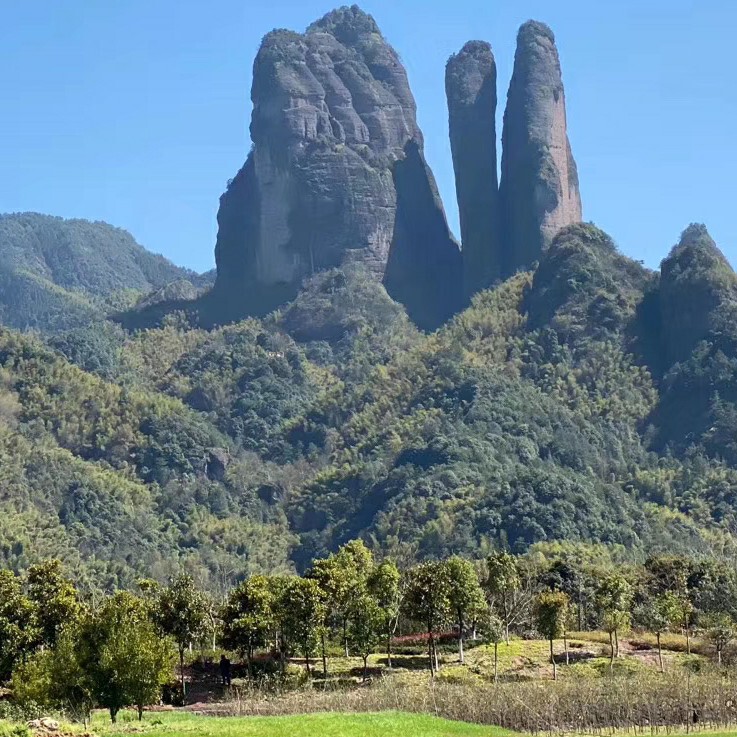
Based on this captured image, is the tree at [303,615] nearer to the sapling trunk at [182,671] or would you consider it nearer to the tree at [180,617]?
the tree at [180,617]

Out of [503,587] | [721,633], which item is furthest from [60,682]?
[721,633]

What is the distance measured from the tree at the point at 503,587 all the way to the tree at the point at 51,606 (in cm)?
2915

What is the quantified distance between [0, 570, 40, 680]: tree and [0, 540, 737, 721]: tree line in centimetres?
7

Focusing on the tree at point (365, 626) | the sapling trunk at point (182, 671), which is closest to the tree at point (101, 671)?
the sapling trunk at point (182, 671)

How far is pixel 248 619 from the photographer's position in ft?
284

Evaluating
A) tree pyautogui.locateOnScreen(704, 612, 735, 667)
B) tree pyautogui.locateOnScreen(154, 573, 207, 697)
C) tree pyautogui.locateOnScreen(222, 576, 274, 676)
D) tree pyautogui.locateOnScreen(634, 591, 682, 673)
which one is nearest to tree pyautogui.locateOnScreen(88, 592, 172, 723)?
tree pyautogui.locateOnScreen(222, 576, 274, 676)

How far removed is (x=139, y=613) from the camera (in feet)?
274

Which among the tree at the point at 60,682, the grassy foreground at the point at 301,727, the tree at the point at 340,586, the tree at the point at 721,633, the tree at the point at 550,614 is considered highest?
the tree at the point at 340,586

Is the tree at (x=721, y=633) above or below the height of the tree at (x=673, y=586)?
below

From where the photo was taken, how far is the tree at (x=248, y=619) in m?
87.1

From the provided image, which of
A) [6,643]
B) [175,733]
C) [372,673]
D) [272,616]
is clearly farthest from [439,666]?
[175,733]

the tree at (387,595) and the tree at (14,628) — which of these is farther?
the tree at (387,595)

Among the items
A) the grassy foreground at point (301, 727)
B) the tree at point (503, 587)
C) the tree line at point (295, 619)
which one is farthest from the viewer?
the tree at point (503, 587)

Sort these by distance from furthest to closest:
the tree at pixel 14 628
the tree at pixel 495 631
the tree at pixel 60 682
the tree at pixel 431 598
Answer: the tree at pixel 431 598 → the tree at pixel 495 631 → the tree at pixel 14 628 → the tree at pixel 60 682
